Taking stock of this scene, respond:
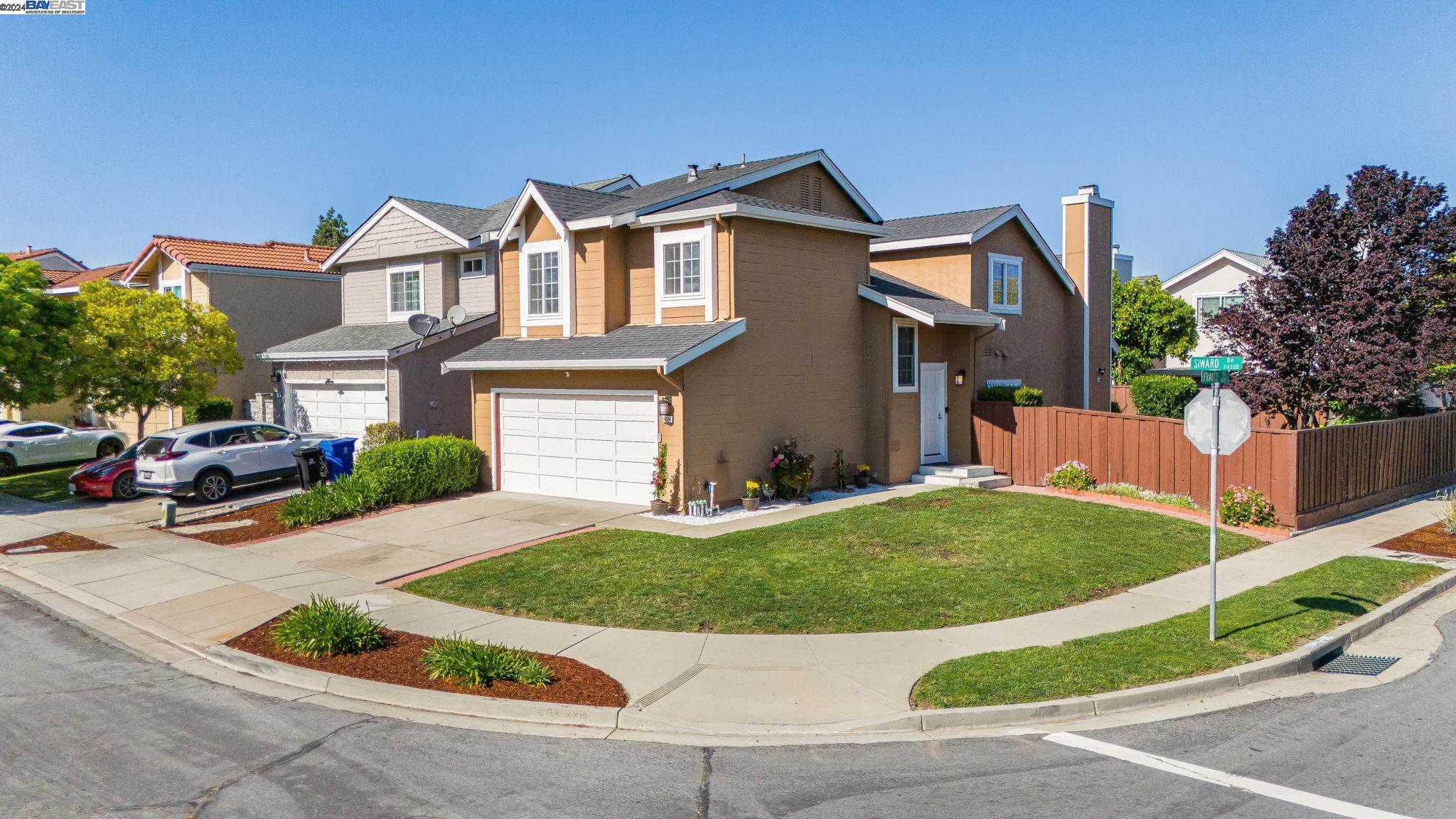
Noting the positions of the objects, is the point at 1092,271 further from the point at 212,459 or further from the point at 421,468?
the point at 212,459

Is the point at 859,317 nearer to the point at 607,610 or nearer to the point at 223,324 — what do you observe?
the point at 607,610

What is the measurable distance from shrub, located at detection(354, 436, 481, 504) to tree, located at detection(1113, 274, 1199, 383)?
27.7m

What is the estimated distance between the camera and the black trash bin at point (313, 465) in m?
20.6

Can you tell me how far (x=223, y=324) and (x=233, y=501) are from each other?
7031mm

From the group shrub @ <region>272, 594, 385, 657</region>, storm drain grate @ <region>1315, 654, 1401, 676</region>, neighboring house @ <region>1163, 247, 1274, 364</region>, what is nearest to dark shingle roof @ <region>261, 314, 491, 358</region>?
shrub @ <region>272, 594, 385, 657</region>

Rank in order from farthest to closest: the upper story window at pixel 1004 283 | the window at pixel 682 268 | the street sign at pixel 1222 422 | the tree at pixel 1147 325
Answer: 1. the tree at pixel 1147 325
2. the upper story window at pixel 1004 283
3. the window at pixel 682 268
4. the street sign at pixel 1222 422

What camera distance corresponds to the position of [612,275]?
19531mm

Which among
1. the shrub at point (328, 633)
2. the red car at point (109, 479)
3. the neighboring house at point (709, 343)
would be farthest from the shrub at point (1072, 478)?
the red car at point (109, 479)

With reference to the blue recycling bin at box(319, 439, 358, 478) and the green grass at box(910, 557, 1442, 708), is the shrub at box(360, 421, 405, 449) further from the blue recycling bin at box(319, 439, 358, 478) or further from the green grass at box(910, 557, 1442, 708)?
the green grass at box(910, 557, 1442, 708)

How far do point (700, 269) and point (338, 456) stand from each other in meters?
9.18

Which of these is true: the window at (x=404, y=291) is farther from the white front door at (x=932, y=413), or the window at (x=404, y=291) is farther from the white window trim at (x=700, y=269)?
the white front door at (x=932, y=413)

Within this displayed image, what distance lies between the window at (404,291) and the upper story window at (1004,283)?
1524 centimetres

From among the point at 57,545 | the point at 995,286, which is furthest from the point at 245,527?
the point at 995,286

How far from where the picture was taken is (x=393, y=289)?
2714cm
